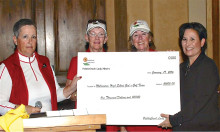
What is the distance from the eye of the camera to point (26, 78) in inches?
116

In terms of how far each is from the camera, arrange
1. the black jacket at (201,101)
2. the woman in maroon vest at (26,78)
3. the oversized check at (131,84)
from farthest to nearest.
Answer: the oversized check at (131,84)
the woman in maroon vest at (26,78)
the black jacket at (201,101)

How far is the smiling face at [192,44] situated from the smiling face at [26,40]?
4.24 ft

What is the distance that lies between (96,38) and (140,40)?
41 centimetres

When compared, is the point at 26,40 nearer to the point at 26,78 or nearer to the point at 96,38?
the point at 26,78

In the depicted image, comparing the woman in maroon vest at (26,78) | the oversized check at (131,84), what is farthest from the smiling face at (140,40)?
the woman in maroon vest at (26,78)

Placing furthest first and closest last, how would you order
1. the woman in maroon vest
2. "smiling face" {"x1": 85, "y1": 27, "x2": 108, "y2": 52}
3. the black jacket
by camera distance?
"smiling face" {"x1": 85, "y1": 27, "x2": 108, "y2": 52}, the woman in maroon vest, the black jacket

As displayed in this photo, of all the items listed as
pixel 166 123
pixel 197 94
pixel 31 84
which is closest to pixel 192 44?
pixel 197 94

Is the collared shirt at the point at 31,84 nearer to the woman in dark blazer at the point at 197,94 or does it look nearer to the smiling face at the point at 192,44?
the woman in dark blazer at the point at 197,94

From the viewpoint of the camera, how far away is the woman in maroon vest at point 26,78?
9.23 ft

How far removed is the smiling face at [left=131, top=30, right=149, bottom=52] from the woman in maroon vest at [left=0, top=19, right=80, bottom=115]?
0.69 m

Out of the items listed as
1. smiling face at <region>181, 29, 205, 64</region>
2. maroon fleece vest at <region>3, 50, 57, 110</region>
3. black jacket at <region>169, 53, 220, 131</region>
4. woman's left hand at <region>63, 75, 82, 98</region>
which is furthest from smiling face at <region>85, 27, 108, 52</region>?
black jacket at <region>169, 53, 220, 131</region>

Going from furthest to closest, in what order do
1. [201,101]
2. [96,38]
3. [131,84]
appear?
[96,38]
[131,84]
[201,101]

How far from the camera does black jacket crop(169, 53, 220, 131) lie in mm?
2688

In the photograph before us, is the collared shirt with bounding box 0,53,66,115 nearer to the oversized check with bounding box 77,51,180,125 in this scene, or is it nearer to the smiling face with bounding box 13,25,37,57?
the smiling face with bounding box 13,25,37,57
